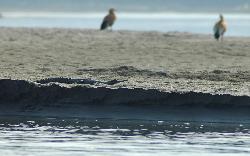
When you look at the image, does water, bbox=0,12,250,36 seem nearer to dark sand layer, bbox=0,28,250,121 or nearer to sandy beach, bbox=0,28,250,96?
sandy beach, bbox=0,28,250,96

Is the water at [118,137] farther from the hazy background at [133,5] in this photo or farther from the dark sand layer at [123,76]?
the hazy background at [133,5]

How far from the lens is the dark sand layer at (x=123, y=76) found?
14.9 meters

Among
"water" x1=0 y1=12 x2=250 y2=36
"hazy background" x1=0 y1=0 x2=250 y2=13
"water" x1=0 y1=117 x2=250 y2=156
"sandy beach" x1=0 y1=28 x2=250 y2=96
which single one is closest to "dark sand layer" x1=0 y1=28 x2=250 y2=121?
"sandy beach" x1=0 y1=28 x2=250 y2=96

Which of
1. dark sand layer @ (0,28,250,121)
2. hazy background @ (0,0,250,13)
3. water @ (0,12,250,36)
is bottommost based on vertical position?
dark sand layer @ (0,28,250,121)

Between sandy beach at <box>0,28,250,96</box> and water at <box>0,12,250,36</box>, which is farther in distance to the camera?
water at <box>0,12,250,36</box>

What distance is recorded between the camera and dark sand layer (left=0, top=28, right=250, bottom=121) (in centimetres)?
1486

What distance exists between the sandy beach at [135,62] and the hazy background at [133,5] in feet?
217

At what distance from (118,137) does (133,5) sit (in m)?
88.0

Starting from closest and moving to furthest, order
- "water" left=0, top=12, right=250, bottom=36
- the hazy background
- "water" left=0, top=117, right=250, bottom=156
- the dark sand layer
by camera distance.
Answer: "water" left=0, top=117, right=250, bottom=156, the dark sand layer, "water" left=0, top=12, right=250, bottom=36, the hazy background

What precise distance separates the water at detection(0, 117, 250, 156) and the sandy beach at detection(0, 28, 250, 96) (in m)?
0.93

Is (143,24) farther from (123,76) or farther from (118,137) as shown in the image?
(118,137)

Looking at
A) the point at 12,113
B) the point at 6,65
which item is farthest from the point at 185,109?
the point at 6,65

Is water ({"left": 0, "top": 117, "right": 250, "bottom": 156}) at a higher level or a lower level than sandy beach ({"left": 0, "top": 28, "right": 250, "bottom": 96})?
lower

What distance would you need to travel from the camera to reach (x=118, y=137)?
1322cm
